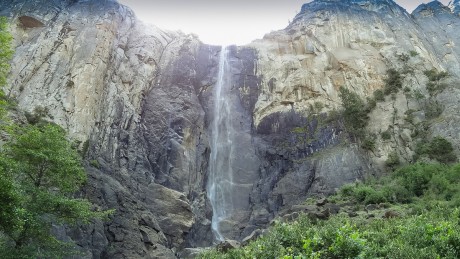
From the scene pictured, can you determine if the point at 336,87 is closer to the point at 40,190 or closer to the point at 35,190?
the point at 40,190

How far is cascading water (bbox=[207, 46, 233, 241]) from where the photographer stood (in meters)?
40.5

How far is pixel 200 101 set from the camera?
49531mm

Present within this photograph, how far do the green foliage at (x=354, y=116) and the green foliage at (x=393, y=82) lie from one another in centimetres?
437

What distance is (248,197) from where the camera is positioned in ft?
135

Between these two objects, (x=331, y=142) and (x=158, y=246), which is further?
(x=331, y=142)

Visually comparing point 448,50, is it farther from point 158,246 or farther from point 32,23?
point 32,23

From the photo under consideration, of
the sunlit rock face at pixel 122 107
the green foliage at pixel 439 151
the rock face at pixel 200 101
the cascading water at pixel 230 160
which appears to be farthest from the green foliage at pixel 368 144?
the sunlit rock face at pixel 122 107

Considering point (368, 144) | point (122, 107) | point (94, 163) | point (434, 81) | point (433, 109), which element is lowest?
point (94, 163)

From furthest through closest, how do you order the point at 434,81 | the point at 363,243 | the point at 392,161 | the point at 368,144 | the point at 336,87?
the point at 336,87, the point at 434,81, the point at 368,144, the point at 392,161, the point at 363,243

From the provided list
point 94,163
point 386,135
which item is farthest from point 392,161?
point 94,163

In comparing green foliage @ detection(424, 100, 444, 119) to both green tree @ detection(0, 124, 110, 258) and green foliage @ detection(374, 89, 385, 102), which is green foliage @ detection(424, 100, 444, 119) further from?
green tree @ detection(0, 124, 110, 258)

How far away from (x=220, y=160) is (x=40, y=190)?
96.6 ft

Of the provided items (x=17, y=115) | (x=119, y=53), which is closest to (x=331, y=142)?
(x=119, y=53)

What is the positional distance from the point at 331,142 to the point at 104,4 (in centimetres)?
3119
